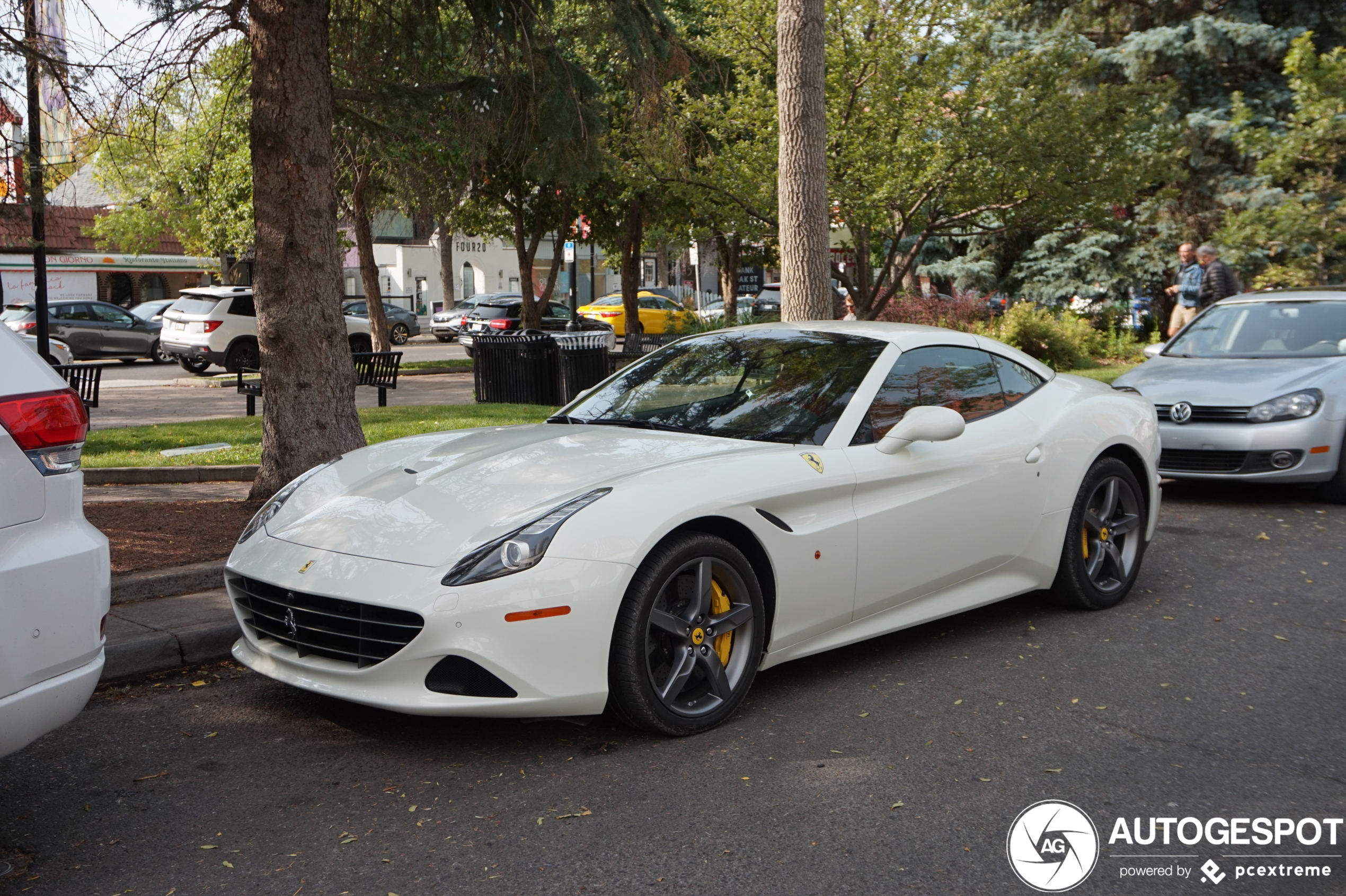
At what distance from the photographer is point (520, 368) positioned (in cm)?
1608

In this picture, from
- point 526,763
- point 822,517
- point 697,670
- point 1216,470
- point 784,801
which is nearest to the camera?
point 784,801

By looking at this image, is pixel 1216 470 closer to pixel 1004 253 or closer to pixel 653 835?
pixel 653 835

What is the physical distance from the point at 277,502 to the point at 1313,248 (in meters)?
19.9

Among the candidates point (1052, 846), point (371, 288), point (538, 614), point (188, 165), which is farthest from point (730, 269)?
point (1052, 846)

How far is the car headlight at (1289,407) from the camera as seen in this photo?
28.0ft

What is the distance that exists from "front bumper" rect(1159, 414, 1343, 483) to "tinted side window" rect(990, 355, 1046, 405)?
9.51ft

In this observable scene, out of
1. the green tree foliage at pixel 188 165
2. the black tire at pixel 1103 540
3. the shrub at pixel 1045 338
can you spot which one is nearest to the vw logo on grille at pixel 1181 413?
the black tire at pixel 1103 540

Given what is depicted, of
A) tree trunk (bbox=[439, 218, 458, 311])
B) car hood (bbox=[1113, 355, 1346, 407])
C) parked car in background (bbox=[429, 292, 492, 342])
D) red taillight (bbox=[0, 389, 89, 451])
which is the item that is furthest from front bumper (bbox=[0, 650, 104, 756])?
tree trunk (bbox=[439, 218, 458, 311])

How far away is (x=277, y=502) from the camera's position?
4863 millimetres

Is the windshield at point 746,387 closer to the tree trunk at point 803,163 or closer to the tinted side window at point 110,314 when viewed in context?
the tree trunk at point 803,163

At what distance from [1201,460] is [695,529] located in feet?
19.3

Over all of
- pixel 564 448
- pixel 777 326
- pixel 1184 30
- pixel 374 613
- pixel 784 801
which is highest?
pixel 1184 30

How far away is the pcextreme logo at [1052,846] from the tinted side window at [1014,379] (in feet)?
8.28

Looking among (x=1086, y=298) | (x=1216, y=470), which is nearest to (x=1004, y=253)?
(x=1086, y=298)
